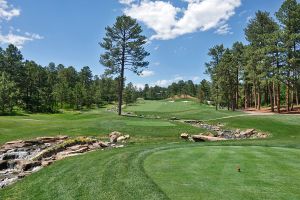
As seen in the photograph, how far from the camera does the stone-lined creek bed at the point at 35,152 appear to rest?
1452cm

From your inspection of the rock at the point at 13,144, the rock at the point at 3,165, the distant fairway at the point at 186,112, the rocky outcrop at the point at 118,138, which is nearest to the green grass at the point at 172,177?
the rock at the point at 3,165

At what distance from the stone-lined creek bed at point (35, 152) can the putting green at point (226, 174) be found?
5.86 metres

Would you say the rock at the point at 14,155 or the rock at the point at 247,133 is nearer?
the rock at the point at 14,155

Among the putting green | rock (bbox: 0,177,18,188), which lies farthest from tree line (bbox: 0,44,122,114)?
the putting green

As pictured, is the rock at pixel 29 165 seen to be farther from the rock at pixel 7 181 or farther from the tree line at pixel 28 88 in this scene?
the tree line at pixel 28 88

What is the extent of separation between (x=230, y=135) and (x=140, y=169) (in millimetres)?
20698

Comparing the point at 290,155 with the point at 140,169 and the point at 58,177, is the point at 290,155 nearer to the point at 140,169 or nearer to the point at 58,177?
the point at 140,169

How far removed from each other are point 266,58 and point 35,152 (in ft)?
124

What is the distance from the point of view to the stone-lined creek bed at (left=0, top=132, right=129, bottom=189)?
47.6ft

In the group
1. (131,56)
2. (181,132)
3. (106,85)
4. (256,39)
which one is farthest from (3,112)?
(106,85)

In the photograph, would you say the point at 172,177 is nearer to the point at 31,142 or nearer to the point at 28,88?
the point at 31,142

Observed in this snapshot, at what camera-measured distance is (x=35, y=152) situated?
20141 millimetres

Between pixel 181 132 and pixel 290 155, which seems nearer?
pixel 290 155

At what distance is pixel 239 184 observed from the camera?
809 centimetres
